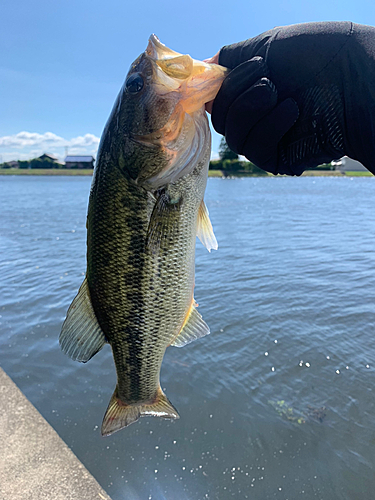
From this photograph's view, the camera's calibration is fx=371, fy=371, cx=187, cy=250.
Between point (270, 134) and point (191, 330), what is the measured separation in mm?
1301

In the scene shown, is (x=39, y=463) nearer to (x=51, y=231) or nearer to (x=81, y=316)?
(x=81, y=316)

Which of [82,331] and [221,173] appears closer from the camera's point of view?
[82,331]

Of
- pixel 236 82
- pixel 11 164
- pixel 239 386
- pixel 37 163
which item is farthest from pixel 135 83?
pixel 11 164

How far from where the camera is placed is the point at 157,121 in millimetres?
1976

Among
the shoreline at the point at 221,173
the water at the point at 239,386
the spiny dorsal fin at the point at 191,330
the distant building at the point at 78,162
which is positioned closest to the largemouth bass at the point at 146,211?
the spiny dorsal fin at the point at 191,330

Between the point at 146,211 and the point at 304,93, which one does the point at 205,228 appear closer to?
the point at 146,211

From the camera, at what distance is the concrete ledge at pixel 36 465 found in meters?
3.02

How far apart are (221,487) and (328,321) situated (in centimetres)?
458

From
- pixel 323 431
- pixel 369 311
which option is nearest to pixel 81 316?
pixel 323 431

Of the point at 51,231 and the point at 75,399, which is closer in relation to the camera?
the point at 75,399

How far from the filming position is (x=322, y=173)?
10125 centimetres

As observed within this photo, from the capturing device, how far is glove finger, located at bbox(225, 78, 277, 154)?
176cm

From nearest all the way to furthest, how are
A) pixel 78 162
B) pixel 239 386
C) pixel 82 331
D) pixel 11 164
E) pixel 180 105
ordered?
pixel 180 105, pixel 82 331, pixel 239 386, pixel 78 162, pixel 11 164

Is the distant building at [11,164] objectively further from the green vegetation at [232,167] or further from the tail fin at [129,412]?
the tail fin at [129,412]
